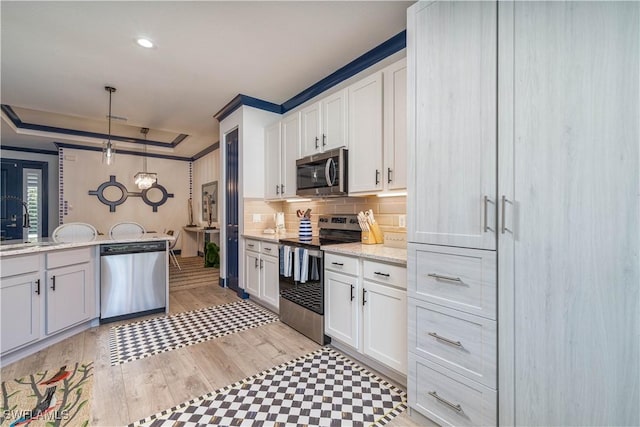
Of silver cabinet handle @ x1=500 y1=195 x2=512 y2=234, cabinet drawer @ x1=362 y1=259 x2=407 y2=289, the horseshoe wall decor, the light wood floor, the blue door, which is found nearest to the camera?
silver cabinet handle @ x1=500 y1=195 x2=512 y2=234

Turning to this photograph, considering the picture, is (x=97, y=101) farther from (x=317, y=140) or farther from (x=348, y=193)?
(x=348, y=193)

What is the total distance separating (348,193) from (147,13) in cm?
213

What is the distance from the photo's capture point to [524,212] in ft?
3.95

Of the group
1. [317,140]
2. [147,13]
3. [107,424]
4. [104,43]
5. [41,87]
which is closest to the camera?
[107,424]

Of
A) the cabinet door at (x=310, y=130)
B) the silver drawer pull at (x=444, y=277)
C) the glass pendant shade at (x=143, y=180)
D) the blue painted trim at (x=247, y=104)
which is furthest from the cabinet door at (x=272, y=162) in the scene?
the glass pendant shade at (x=143, y=180)

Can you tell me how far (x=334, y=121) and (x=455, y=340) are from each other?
2.13 m

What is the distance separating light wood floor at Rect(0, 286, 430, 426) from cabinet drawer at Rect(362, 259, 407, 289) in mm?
755

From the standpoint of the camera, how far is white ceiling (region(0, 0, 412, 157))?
212cm

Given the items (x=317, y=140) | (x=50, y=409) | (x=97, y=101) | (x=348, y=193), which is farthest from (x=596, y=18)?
(x=97, y=101)

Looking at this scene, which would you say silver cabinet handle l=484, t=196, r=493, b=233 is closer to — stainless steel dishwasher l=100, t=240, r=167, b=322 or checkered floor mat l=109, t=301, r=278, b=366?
checkered floor mat l=109, t=301, r=278, b=366

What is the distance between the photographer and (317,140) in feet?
9.78

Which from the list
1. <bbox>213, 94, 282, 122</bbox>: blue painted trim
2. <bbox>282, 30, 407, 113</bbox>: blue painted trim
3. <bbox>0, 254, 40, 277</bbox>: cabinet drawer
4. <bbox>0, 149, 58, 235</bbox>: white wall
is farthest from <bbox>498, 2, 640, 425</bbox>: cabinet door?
<bbox>0, 149, 58, 235</bbox>: white wall

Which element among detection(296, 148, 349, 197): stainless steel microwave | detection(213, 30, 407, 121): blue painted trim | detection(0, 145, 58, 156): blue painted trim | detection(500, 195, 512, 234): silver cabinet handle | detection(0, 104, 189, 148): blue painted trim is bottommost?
detection(500, 195, 512, 234): silver cabinet handle

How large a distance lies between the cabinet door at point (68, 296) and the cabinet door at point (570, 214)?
11.0 feet
